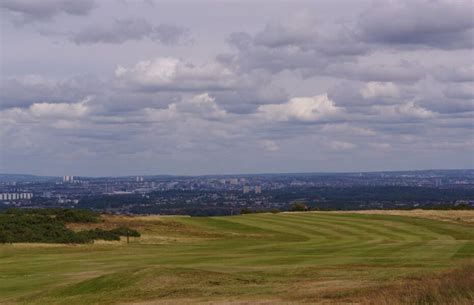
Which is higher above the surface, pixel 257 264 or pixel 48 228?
pixel 48 228

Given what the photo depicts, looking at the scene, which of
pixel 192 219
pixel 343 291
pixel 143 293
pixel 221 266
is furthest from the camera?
→ pixel 192 219

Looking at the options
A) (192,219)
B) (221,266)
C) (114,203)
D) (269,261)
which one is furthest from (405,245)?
(114,203)

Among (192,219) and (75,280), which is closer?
(75,280)

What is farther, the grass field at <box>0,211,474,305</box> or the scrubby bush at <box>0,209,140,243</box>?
the scrubby bush at <box>0,209,140,243</box>

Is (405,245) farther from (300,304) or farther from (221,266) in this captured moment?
(300,304)

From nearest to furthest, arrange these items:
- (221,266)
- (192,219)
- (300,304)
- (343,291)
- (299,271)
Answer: (300,304)
(343,291)
(299,271)
(221,266)
(192,219)

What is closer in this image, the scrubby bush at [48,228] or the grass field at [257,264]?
the grass field at [257,264]

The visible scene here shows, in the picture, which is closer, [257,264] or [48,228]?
[257,264]
